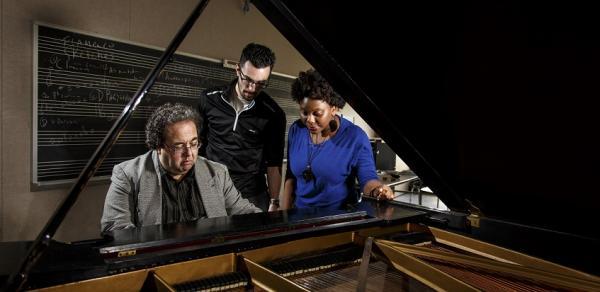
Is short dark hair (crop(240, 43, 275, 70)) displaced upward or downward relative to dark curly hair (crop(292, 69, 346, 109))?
upward

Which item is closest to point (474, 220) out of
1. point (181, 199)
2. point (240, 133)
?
point (181, 199)

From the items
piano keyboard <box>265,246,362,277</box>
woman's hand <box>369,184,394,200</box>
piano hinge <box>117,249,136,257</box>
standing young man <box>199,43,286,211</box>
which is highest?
standing young man <box>199,43,286,211</box>

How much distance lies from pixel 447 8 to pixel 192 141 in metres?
1.43

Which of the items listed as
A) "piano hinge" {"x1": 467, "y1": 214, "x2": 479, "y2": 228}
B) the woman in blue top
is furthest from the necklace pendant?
"piano hinge" {"x1": 467, "y1": 214, "x2": 479, "y2": 228}

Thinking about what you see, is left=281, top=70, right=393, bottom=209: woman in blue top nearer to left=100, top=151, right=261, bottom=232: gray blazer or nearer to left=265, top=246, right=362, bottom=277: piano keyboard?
left=100, top=151, right=261, bottom=232: gray blazer

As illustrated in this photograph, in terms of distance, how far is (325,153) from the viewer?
2.17 m

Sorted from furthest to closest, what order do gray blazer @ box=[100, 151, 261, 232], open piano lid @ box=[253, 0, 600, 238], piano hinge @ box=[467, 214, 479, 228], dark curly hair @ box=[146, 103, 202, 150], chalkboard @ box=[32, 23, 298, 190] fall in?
chalkboard @ box=[32, 23, 298, 190] < dark curly hair @ box=[146, 103, 202, 150] < gray blazer @ box=[100, 151, 261, 232] < piano hinge @ box=[467, 214, 479, 228] < open piano lid @ box=[253, 0, 600, 238]

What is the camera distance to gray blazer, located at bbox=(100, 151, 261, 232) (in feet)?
5.97

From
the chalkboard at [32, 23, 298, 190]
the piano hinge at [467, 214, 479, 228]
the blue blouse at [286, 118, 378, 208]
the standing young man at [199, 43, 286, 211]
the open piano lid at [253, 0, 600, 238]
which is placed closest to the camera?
the open piano lid at [253, 0, 600, 238]

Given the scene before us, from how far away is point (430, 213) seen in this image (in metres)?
1.61

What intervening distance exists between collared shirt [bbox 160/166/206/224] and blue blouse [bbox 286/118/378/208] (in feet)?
2.01

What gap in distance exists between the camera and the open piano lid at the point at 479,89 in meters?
0.94

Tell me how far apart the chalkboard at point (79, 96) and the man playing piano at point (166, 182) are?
2.03 ft

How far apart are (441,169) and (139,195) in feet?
4.70
